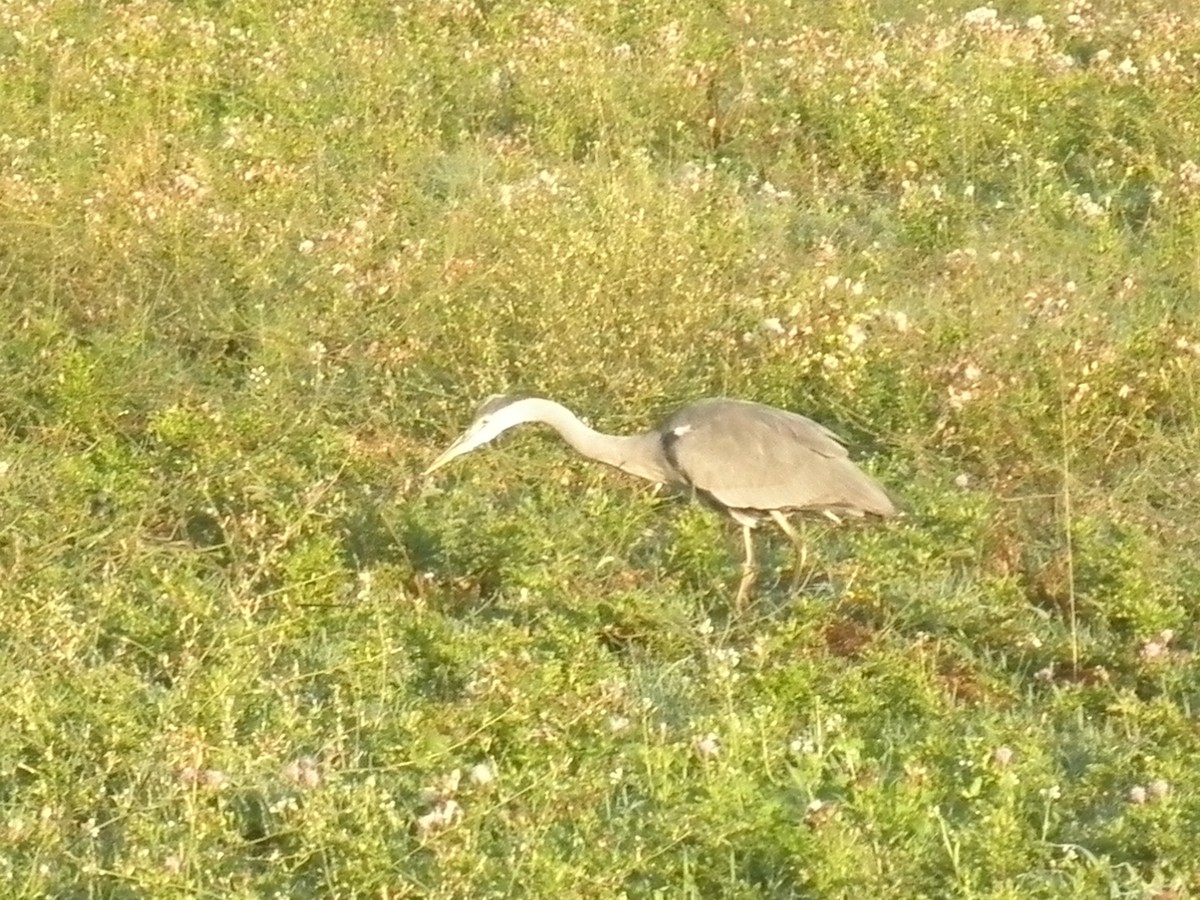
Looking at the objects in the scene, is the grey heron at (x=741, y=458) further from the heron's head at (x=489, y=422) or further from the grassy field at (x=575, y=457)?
the grassy field at (x=575, y=457)

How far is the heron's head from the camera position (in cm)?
609

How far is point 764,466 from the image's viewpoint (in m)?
6.07

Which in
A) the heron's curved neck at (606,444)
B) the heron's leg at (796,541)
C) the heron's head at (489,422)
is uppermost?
the heron's head at (489,422)

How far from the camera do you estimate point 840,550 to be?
6.29 meters

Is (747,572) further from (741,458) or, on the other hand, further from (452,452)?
(452,452)

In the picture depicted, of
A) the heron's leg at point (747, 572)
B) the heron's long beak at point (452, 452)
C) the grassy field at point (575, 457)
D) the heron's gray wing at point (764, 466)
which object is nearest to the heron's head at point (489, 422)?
the heron's long beak at point (452, 452)

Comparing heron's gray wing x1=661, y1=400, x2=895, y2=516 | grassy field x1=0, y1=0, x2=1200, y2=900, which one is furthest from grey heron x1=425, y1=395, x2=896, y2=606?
grassy field x1=0, y1=0, x2=1200, y2=900

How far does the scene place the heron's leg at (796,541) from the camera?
608 cm

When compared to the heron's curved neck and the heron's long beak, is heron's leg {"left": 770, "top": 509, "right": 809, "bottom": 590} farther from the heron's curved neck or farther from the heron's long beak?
the heron's long beak

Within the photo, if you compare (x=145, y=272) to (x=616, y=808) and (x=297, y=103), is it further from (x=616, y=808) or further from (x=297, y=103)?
(x=616, y=808)

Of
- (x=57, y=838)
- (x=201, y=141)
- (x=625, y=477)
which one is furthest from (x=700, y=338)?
(x=57, y=838)

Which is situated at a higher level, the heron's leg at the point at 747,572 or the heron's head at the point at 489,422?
the heron's head at the point at 489,422

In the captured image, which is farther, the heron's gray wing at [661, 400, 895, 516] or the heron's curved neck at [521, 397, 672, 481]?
the heron's curved neck at [521, 397, 672, 481]

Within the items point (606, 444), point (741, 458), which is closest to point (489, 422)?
point (606, 444)
